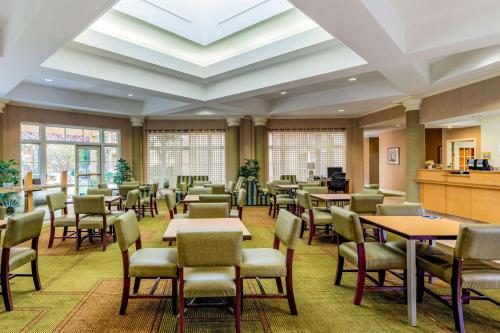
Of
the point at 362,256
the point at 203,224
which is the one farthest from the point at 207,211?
the point at 362,256

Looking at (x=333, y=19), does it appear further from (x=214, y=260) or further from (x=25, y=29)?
(x=25, y=29)

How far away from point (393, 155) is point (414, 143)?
6.45 meters

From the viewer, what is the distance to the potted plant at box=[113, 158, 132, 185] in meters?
10.1

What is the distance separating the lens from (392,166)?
1375cm

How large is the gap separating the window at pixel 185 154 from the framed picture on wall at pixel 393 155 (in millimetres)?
7873

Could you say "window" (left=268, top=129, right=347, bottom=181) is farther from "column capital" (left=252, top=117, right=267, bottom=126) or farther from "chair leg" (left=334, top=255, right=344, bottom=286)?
"chair leg" (left=334, top=255, right=344, bottom=286)

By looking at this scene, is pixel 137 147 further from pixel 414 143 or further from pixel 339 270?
pixel 339 270

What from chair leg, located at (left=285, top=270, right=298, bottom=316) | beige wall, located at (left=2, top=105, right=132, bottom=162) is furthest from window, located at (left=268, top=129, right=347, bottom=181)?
chair leg, located at (left=285, top=270, right=298, bottom=316)

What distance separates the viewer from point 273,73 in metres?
6.59

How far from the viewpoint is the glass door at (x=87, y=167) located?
9.59 m

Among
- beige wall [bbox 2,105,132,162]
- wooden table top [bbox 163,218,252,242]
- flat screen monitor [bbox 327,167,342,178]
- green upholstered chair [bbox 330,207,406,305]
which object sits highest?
beige wall [bbox 2,105,132,162]

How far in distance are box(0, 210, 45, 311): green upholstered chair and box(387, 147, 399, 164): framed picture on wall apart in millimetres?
13415

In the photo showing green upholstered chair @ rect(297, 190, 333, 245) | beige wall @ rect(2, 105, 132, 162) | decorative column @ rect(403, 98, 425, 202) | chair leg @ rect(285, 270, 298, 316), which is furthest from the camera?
beige wall @ rect(2, 105, 132, 162)

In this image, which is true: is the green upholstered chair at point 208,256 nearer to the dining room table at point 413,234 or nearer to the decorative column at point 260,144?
the dining room table at point 413,234
